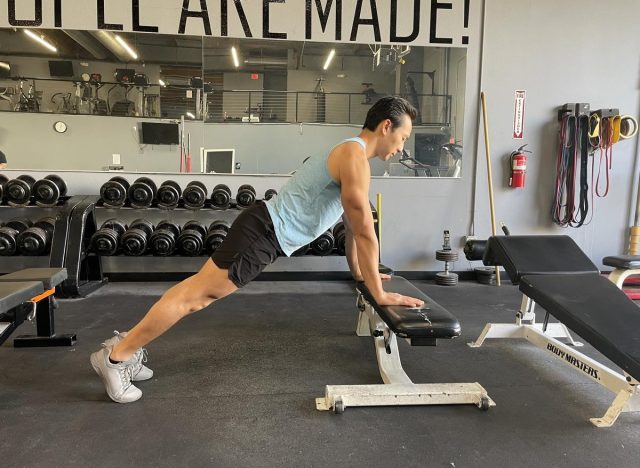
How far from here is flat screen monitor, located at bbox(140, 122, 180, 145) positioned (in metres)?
4.04

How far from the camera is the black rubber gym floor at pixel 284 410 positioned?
1.49 meters

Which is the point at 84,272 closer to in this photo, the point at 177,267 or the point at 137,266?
the point at 137,266

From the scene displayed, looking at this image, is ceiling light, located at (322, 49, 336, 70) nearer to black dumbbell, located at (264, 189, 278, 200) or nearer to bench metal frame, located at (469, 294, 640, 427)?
black dumbbell, located at (264, 189, 278, 200)

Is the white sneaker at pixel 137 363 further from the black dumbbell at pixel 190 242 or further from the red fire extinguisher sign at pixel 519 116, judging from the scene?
the red fire extinguisher sign at pixel 519 116

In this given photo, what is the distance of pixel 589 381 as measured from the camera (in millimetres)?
→ 2105

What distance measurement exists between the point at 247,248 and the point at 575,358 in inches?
60.4

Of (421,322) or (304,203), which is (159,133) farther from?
(421,322)

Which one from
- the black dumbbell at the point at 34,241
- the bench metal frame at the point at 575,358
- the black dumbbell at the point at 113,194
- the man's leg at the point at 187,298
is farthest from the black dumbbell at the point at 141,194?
the bench metal frame at the point at 575,358

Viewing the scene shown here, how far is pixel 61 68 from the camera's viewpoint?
3.95 metres

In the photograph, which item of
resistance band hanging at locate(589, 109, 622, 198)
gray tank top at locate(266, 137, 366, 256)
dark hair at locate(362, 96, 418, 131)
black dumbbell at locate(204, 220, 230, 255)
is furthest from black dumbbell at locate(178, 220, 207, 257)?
resistance band hanging at locate(589, 109, 622, 198)

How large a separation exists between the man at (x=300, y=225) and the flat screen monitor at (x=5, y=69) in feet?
11.4

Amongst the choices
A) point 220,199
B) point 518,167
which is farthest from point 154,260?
point 518,167

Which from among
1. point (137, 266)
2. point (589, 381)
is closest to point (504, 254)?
point (589, 381)

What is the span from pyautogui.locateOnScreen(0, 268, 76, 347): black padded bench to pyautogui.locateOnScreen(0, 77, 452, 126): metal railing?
7.18ft
